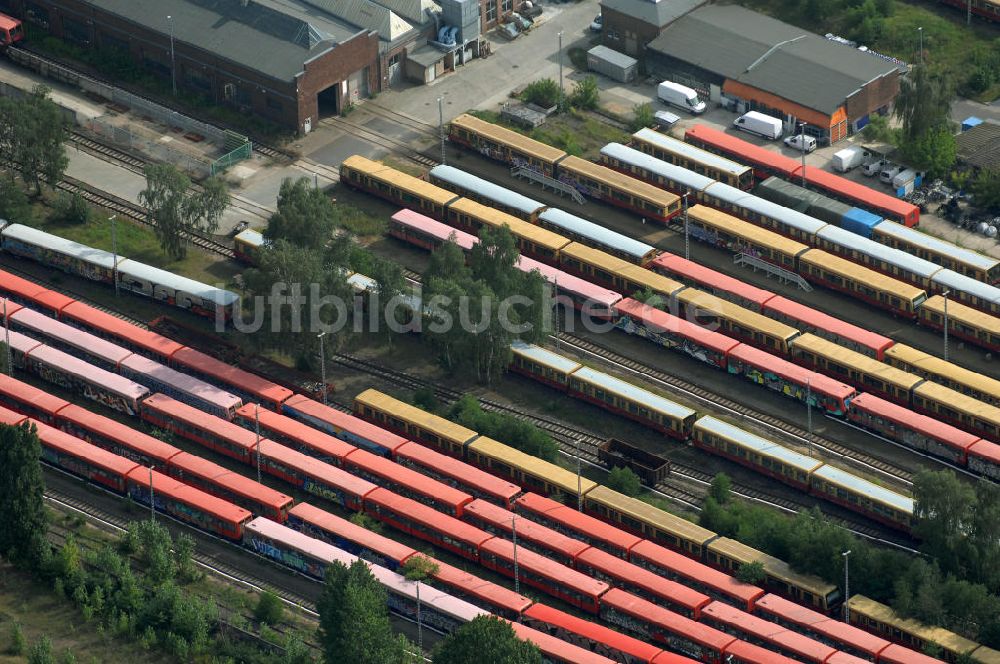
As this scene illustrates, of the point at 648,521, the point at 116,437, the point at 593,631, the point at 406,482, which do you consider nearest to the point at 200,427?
the point at 116,437

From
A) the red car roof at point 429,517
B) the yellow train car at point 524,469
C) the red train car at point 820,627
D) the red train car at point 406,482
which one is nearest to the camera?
the red train car at point 820,627

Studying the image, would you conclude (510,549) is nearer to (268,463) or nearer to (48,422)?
(268,463)

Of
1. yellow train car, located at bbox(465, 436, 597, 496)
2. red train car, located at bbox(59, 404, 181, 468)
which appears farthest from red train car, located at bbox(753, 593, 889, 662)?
red train car, located at bbox(59, 404, 181, 468)

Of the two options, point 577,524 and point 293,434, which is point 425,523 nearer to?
point 577,524

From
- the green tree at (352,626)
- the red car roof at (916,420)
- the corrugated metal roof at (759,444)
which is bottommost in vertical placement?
the corrugated metal roof at (759,444)

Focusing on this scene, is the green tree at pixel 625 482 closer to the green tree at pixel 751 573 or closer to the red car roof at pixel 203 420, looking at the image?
the green tree at pixel 751 573

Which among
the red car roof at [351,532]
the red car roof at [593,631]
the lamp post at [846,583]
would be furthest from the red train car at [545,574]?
the lamp post at [846,583]

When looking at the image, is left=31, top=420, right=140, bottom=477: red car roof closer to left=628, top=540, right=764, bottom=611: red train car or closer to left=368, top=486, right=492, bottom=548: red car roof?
left=368, top=486, right=492, bottom=548: red car roof
